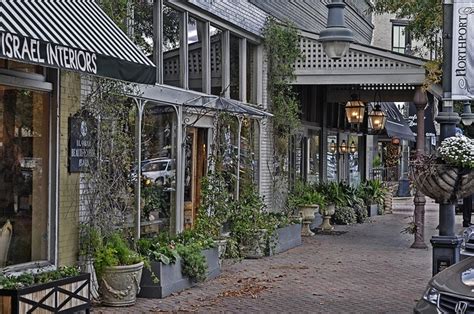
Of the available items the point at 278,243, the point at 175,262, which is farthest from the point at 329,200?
the point at 175,262

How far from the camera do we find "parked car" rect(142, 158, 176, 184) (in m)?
11.3

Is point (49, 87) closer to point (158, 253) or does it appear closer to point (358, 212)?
point (158, 253)

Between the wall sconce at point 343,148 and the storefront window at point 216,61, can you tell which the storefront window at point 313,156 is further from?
the storefront window at point 216,61

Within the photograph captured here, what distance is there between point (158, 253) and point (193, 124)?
321 centimetres

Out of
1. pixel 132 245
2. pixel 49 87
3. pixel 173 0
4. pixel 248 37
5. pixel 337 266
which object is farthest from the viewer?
pixel 248 37

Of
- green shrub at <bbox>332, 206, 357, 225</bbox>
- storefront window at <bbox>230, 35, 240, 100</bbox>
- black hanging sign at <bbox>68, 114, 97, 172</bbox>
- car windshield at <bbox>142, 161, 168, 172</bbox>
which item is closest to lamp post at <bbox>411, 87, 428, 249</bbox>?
storefront window at <bbox>230, 35, 240, 100</bbox>

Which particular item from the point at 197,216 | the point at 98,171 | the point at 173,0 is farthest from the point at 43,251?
the point at 173,0

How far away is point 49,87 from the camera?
29.1ft

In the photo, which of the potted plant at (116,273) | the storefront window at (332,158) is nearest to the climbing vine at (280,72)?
the storefront window at (332,158)

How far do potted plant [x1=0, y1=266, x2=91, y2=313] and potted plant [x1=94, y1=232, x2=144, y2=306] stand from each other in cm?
86

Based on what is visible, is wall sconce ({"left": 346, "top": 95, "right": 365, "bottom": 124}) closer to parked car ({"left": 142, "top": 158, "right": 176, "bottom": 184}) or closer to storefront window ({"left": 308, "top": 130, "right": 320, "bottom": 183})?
storefront window ({"left": 308, "top": 130, "right": 320, "bottom": 183})

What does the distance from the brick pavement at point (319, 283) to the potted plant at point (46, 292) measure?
3.69 feet

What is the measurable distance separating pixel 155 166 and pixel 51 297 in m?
4.26

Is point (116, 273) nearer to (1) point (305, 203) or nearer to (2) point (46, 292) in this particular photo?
(2) point (46, 292)
